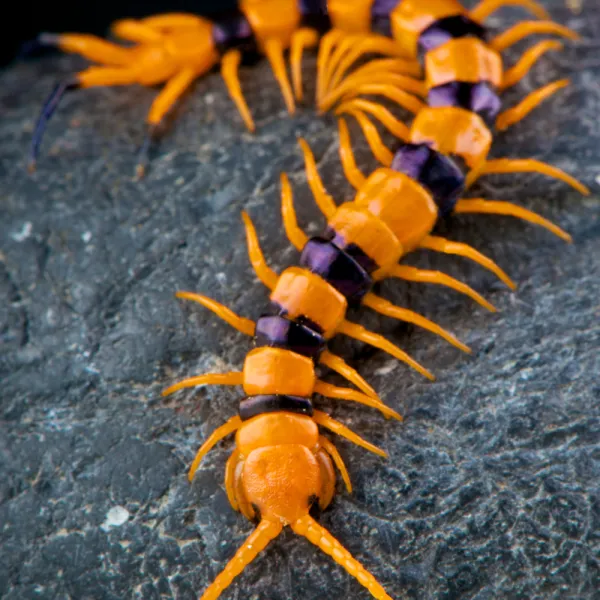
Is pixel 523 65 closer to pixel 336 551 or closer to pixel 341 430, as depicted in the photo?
pixel 341 430

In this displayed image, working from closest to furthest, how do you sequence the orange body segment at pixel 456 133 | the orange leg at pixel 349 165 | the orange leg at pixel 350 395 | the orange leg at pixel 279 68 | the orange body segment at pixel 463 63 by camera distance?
1. the orange leg at pixel 350 395
2. the orange body segment at pixel 456 133
3. the orange leg at pixel 349 165
4. the orange body segment at pixel 463 63
5. the orange leg at pixel 279 68

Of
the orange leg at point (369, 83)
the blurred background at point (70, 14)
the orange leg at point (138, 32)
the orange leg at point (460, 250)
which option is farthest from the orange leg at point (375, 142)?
the blurred background at point (70, 14)

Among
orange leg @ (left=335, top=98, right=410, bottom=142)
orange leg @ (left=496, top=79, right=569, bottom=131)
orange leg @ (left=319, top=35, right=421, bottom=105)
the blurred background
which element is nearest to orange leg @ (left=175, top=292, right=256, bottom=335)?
orange leg @ (left=335, top=98, right=410, bottom=142)

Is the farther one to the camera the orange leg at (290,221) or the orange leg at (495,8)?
the orange leg at (495,8)

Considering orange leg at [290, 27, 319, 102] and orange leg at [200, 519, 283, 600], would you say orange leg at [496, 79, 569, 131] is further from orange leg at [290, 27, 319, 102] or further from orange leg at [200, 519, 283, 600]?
orange leg at [200, 519, 283, 600]

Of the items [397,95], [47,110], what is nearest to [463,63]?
[397,95]

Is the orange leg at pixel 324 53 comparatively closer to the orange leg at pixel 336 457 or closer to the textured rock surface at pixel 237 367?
the textured rock surface at pixel 237 367

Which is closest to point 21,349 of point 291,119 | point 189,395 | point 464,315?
point 189,395
